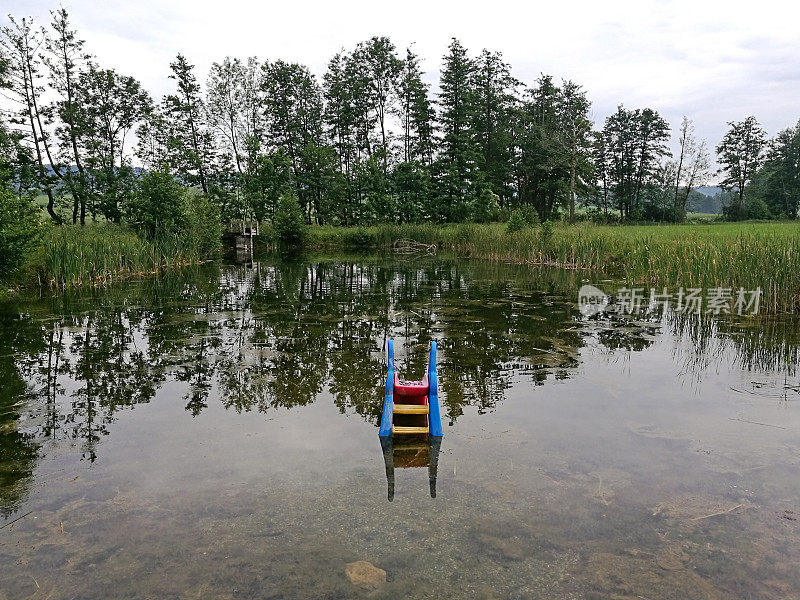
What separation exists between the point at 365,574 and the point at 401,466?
125 centimetres

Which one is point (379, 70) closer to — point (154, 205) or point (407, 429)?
point (154, 205)

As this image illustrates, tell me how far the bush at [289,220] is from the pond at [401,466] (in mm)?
22373

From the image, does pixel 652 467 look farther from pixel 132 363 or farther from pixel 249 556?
pixel 132 363

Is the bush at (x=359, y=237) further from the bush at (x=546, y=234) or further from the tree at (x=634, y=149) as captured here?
the tree at (x=634, y=149)

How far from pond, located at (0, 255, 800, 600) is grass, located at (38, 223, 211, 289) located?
16.0ft

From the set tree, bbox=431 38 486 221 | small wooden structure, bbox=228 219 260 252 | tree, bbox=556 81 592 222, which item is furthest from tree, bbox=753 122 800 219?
small wooden structure, bbox=228 219 260 252

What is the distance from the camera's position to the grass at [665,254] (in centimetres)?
890

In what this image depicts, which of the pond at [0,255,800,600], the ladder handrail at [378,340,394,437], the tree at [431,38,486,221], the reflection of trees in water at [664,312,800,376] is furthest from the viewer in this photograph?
the tree at [431,38,486,221]

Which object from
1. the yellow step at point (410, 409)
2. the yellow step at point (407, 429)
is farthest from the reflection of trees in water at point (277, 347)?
the yellow step at point (407, 429)

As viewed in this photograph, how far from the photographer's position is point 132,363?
6695 millimetres

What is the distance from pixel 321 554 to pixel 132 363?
490 cm

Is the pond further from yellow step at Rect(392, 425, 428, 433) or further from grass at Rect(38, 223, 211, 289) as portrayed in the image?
grass at Rect(38, 223, 211, 289)

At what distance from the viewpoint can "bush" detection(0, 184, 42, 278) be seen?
9.74m

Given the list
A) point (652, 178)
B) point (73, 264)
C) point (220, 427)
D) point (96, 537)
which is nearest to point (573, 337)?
point (220, 427)
